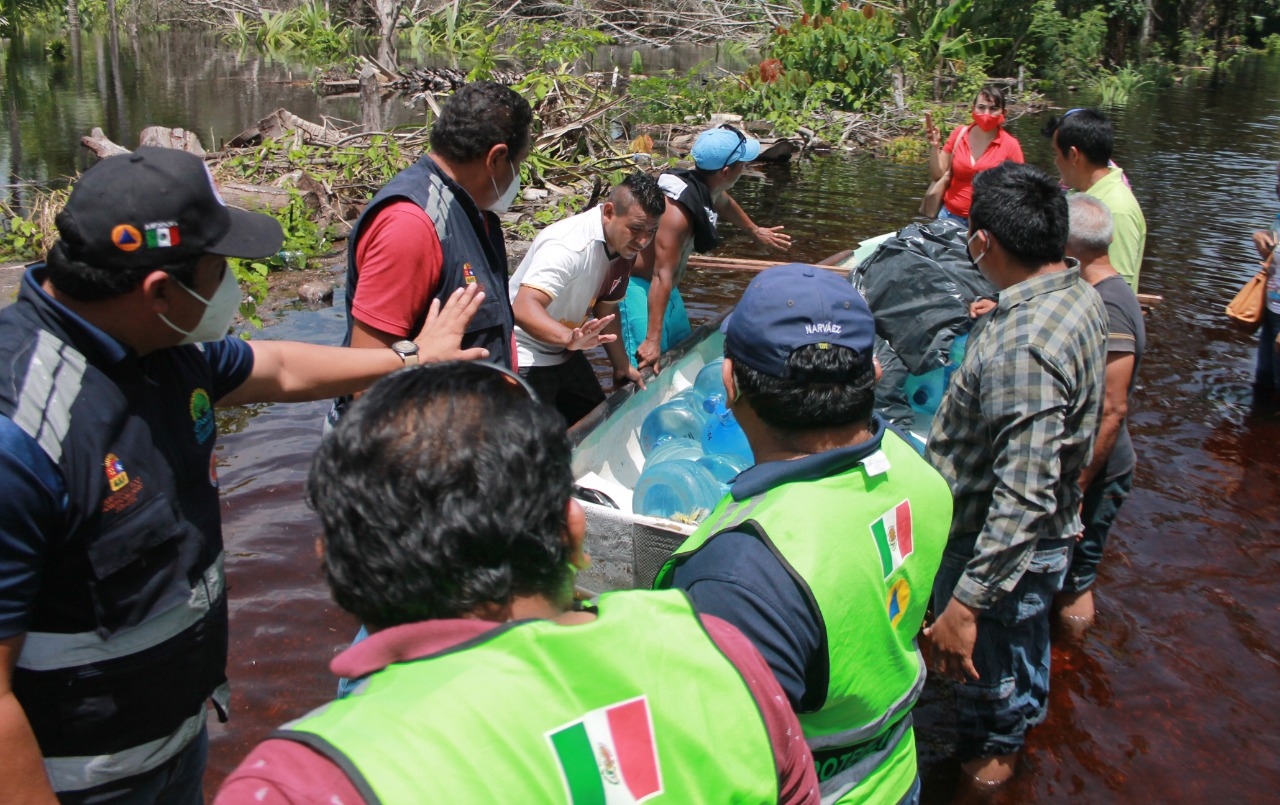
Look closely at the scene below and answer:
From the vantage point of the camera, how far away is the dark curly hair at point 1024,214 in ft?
9.64

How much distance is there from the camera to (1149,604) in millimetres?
4852

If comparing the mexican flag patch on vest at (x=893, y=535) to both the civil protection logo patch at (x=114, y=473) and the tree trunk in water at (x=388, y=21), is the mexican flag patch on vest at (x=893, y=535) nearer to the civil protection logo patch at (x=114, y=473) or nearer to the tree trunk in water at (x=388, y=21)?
the civil protection logo patch at (x=114, y=473)

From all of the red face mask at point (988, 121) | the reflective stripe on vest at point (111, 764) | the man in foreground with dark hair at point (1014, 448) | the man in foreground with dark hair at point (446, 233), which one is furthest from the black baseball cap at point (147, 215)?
the red face mask at point (988, 121)

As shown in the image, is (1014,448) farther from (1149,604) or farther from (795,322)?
(1149,604)

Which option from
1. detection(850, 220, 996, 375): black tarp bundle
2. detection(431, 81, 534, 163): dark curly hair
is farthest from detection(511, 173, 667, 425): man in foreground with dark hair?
detection(850, 220, 996, 375): black tarp bundle

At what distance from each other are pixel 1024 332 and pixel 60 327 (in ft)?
7.90

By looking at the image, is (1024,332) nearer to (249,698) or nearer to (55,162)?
(249,698)

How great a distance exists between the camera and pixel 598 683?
1085 millimetres

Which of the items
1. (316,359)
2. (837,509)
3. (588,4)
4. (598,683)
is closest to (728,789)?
(598,683)

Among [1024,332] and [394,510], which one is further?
[1024,332]

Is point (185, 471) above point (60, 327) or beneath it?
beneath

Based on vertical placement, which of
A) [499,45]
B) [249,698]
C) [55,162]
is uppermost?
[499,45]

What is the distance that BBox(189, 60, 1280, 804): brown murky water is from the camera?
3.81 m

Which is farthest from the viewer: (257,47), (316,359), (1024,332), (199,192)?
(257,47)
